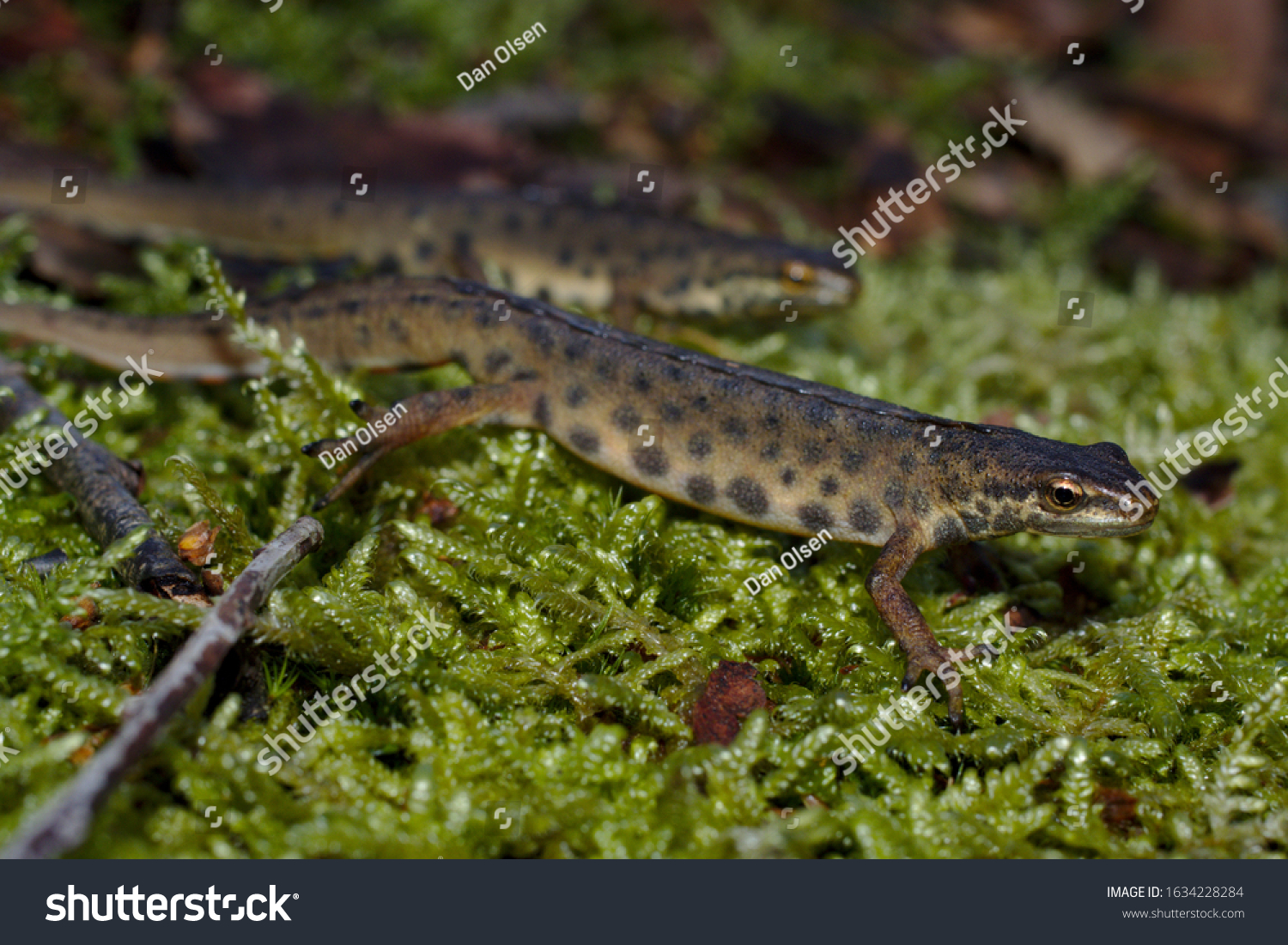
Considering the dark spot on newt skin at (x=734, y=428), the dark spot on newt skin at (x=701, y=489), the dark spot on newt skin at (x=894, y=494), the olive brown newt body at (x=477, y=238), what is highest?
the olive brown newt body at (x=477, y=238)

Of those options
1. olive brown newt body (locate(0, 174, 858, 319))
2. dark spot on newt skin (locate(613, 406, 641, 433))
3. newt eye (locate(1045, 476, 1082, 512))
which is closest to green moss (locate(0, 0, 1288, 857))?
dark spot on newt skin (locate(613, 406, 641, 433))

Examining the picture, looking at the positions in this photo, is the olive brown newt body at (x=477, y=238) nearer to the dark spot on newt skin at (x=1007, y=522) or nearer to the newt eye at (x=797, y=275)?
the newt eye at (x=797, y=275)

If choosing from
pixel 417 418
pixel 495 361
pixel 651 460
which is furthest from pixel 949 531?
pixel 417 418

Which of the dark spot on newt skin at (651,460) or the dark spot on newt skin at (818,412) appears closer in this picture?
the dark spot on newt skin at (818,412)

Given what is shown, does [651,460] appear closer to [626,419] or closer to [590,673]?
[626,419]

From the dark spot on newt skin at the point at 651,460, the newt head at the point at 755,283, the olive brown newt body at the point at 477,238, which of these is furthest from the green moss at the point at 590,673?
the olive brown newt body at the point at 477,238

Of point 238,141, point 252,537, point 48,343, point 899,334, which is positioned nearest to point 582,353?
point 252,537
